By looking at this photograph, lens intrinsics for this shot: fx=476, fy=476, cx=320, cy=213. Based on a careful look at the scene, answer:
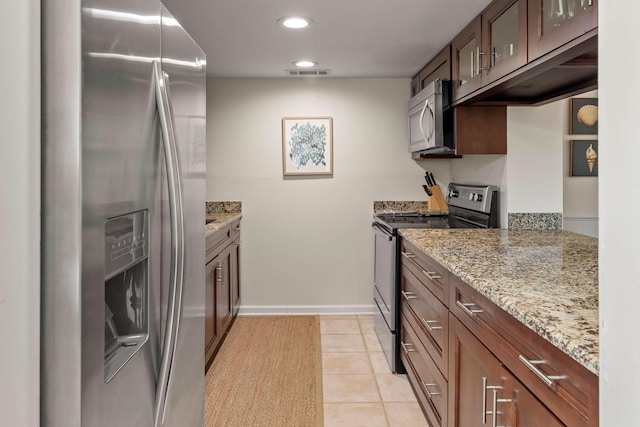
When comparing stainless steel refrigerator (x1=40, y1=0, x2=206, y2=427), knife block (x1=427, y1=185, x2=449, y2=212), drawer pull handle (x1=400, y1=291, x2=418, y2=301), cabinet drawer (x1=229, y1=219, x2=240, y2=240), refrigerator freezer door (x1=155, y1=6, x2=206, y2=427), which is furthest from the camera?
knife block (x1=427, y1=185, x2=449, y2=212)

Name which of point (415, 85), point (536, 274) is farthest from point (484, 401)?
point (415, 85)

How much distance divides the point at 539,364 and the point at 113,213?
3.31 ft

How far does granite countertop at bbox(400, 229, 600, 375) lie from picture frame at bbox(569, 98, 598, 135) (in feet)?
2.32

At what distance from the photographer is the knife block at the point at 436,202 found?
4.11 m

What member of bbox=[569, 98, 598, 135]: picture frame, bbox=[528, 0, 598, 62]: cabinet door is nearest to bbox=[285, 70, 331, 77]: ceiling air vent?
bbox=[569, 98, 598, 135]: picture frame

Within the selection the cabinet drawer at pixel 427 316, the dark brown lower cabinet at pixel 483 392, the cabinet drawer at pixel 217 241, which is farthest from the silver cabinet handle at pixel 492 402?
the cabinet drawer at pixel 217 241

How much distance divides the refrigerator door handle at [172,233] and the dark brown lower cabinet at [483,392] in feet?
2.95

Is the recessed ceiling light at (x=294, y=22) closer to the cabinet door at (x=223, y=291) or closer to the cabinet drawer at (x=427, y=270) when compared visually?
the cabinet drawer at (x=427, y=270)

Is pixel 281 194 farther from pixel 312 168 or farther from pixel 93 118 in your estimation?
pixel 93 118

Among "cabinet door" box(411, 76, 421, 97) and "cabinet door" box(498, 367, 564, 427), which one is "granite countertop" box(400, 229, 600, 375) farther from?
"cabinet door" box(411, 76, 421, 97)

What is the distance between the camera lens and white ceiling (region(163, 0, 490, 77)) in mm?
2434

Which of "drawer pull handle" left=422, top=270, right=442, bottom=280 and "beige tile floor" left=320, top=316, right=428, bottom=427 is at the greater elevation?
"drawer pull handle" left=422, top=270, right=442, bottom=280
